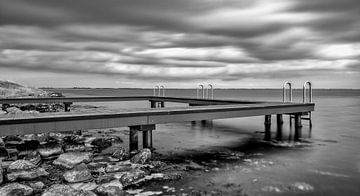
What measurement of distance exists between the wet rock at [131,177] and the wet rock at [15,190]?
10.4 ft

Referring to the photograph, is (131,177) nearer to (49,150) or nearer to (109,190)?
(109,190)

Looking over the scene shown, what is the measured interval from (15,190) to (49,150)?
5817 mm

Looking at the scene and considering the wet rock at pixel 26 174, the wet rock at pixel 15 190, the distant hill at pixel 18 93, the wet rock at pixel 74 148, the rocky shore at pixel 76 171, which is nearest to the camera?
the wet rock at pixel 15 190

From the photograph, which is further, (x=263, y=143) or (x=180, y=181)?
(x=263, y=143)

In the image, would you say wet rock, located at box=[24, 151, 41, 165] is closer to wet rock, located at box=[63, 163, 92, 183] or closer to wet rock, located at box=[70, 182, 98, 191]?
wet rock, located at box=[63, 163, 92, 183]

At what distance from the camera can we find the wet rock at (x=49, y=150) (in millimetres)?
14192

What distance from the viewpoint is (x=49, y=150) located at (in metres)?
14.5

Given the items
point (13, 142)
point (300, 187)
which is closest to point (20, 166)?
point (13, 142)

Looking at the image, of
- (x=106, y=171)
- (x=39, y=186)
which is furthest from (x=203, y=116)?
(x=39, y=186)

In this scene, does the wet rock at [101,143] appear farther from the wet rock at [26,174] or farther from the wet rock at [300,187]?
the wet rock at [300,187]

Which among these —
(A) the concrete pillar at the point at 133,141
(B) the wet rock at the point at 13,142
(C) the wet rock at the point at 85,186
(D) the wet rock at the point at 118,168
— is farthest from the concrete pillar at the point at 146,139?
(B) the wet rock at the point at 13,142

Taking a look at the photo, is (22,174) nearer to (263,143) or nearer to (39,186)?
(39,186)

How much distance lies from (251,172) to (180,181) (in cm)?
364

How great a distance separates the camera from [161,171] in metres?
12.1
